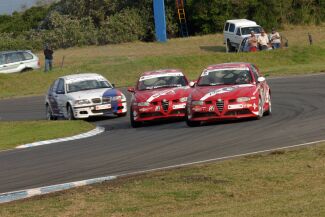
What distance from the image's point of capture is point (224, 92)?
21016 millimetres

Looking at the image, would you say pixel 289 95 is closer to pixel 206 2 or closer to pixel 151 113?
pixel 151 113

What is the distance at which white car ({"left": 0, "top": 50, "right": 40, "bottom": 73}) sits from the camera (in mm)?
46156

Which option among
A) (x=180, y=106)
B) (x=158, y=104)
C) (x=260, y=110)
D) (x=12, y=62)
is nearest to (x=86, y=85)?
(x=158, y=104)

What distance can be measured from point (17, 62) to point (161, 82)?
76.9 feet

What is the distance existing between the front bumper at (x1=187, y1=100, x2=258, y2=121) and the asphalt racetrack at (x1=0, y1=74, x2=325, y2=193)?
19cm

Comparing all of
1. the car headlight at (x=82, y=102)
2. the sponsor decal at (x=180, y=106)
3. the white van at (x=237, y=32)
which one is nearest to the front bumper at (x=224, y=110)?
the sponsor decal at (x=180, y=106)

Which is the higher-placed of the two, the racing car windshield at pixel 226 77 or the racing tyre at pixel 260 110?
the racing car windshield at pixel 226 77

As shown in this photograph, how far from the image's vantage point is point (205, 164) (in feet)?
47.1

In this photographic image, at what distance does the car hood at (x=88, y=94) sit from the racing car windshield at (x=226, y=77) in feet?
16.4

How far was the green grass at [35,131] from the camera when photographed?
21.4 metres

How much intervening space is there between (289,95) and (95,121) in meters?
6.12

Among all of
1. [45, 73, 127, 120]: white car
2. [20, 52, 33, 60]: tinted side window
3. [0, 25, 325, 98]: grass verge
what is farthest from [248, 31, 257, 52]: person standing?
[45, 73, 127, 120]: white car

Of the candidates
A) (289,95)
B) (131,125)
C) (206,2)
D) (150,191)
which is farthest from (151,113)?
(206,2)

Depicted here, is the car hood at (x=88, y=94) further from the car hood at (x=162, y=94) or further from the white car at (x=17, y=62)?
the white car at (x=17, y=62)
